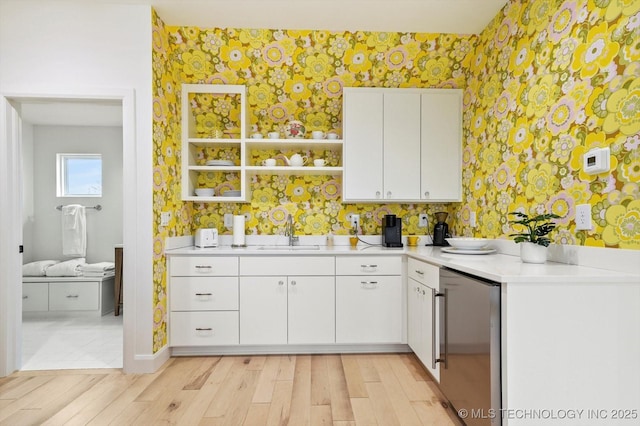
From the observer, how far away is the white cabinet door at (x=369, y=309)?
2.65 metres

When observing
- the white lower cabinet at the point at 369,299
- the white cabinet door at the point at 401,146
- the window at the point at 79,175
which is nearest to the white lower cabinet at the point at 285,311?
the white lower cabinet at the point at 369,299

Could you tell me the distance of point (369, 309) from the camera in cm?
267

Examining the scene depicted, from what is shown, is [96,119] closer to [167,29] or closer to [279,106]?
[167,29]

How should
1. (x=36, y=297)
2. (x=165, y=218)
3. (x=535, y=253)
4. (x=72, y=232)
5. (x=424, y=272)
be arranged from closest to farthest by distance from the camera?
1. (x=535, y=253)
2. (x=424, y=272)
3. (x=165, y=218)
4. (x=36, y=297)
5. (x=72, y=232)

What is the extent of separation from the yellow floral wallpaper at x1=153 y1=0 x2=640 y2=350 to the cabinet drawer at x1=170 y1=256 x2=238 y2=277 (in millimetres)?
121

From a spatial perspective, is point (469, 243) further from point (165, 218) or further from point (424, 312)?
point (165, 218)

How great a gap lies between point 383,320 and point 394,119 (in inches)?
67.1

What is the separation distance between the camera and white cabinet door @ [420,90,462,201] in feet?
9.80

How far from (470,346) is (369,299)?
1.15 m

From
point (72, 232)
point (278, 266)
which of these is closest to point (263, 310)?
point (278, 266)

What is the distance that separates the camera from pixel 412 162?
2.98 meters

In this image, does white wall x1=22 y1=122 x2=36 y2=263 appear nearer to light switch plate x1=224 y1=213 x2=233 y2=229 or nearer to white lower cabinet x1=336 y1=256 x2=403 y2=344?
light switch plate x1=224 y1=213 x2=233 y2=229

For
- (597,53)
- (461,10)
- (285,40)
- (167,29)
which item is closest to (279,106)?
(285,40)

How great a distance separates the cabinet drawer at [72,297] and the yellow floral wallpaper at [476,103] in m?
1.67
